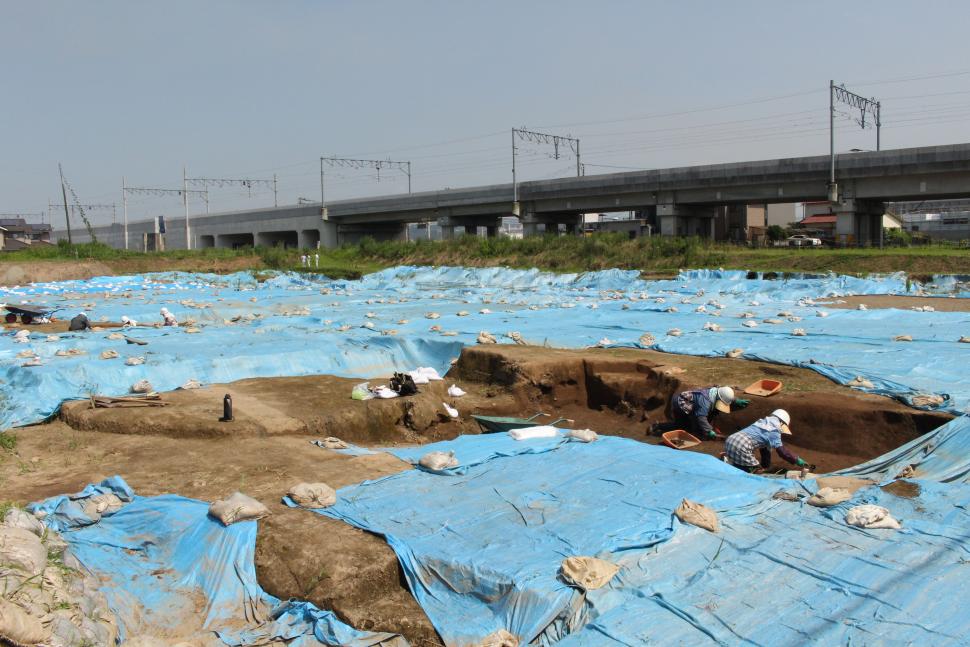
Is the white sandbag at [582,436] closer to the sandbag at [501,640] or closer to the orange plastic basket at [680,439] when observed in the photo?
the orange plastic basket at [680,439]

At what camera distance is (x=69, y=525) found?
5758 mm

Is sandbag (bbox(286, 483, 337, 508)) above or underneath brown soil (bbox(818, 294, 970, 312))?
underneath

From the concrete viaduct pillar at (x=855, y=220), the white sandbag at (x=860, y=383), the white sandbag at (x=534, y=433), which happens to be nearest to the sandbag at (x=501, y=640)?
the white sandbag at (x=534, y=433)

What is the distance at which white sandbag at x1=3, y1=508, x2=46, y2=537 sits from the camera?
16.5ft

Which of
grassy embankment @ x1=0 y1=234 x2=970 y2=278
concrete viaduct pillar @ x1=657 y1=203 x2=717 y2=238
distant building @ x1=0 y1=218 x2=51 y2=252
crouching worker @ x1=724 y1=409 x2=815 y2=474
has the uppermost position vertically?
distant building @ x1=0 y1=218 x2=51 y2=252

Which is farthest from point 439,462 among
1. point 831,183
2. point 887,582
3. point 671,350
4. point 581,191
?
point 581,191

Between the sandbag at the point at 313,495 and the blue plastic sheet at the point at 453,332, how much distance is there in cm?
509

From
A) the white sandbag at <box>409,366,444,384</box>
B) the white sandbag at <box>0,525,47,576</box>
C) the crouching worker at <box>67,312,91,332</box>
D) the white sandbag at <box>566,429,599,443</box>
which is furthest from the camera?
the crouching worker at <box>67,312,91,332</box>

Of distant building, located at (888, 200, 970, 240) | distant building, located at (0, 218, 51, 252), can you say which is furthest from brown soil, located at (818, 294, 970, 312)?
distant building, located at (0, 218, 51, 252)

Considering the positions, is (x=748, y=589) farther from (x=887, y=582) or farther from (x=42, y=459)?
(x=42, y=459)

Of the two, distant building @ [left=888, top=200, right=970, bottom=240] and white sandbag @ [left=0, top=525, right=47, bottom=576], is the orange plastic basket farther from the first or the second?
distant building @ [left=888, top=200, right=970, bottom=240]

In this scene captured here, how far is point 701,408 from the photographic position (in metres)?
9.55

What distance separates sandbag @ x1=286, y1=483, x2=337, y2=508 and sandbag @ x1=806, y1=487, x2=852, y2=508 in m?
3.81

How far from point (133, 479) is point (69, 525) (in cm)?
123
